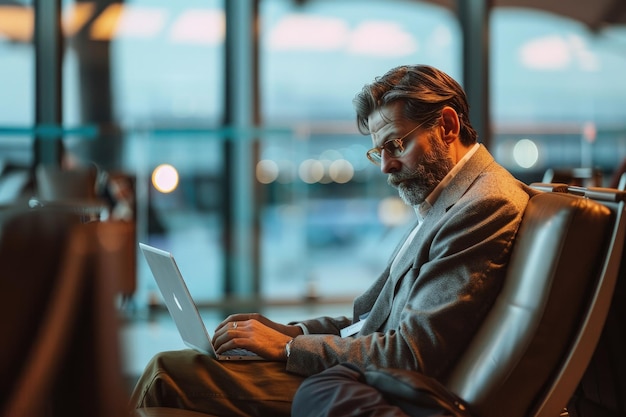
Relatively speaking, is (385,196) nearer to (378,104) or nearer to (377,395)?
(378,104)

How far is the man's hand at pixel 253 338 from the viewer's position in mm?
2277

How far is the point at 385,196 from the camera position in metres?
6.99

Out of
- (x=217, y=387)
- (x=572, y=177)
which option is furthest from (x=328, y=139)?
(x=217, y=387)

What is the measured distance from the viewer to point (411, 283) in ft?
7.25

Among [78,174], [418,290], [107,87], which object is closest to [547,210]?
[418,290]

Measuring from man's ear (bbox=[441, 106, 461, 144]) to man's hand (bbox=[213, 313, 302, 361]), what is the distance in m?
0.67

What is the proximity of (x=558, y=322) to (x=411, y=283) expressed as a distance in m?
0.41

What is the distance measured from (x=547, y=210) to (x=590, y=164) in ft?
19.5

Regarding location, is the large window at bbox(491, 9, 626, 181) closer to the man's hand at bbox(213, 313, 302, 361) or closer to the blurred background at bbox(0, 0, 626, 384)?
the blurred background at bbox(0, 0, 626, 384)

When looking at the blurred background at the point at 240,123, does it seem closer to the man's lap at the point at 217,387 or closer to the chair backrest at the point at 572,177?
the chair backrest at the point at 572,177

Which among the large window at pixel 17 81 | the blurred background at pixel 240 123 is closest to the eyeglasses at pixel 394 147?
the blurred background at pixel 240 123

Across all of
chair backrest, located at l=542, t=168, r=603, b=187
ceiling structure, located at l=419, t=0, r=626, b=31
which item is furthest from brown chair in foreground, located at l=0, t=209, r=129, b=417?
ceiling structure, located at l=419, t=0, r=626, b=31

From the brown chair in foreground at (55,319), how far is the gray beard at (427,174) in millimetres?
1382

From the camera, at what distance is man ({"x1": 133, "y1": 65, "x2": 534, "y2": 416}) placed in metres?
2.04
